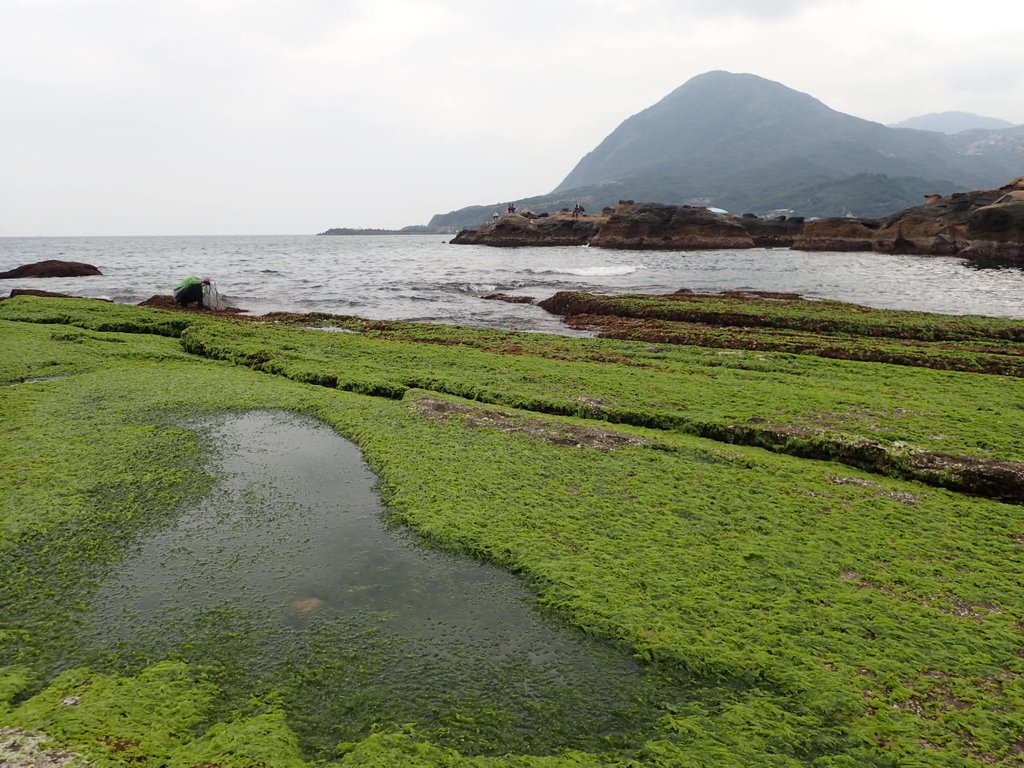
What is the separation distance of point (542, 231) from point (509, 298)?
96.6m

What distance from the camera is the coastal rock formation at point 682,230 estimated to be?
10831 cm

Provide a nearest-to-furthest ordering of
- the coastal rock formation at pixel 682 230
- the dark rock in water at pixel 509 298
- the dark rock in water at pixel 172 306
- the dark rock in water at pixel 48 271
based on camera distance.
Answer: the dark rock in water at pixel 172 306, the dark rock in water at pixel 509 298, the dark rock in water at pixel 48 271, the coastal rock formation at pixel 682 230

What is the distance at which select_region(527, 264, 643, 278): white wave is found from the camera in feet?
195

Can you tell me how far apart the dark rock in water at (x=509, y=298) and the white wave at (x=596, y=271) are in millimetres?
17444

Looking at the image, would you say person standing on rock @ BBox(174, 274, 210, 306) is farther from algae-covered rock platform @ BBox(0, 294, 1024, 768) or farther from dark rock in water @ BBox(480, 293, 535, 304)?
algae-covered rock platform @ BBox(0, 294, 1024, 768)

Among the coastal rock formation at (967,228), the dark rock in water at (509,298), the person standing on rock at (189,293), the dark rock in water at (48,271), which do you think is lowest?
the dark rock in water at (509,298)

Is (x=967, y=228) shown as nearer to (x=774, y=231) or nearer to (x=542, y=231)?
(x=774, y=231)

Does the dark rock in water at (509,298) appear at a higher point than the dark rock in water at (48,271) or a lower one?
lower

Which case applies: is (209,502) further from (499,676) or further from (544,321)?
(544,321)

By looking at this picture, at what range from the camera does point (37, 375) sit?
14836mm

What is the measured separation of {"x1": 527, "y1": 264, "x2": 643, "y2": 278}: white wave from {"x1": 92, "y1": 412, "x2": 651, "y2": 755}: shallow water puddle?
5292cm

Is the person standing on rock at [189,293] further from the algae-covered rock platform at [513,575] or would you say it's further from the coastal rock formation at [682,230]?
the coastal rock formation at [682,230]

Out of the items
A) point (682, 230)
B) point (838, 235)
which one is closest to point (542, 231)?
point (682, 230)

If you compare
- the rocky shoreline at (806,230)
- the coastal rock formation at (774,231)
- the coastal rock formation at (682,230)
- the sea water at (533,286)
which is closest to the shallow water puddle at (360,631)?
the sea water at (533,286)
